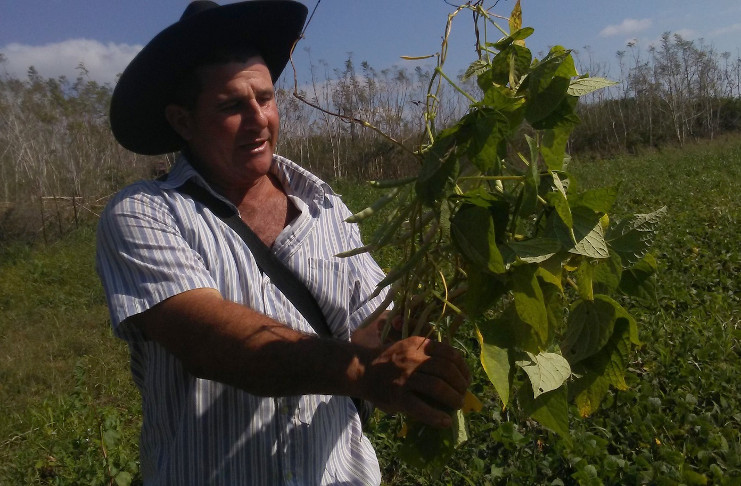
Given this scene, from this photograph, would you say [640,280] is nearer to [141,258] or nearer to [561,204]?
[561,204]

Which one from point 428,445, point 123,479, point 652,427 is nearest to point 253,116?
point 428,445

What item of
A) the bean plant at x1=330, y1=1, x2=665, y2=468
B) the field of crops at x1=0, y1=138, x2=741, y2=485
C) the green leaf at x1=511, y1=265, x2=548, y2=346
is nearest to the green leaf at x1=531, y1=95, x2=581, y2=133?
the bean plant at x1=330, y1=1, x2=665, y2=468

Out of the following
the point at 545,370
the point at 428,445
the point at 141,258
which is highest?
the point at 141,258

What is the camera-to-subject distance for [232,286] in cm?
150

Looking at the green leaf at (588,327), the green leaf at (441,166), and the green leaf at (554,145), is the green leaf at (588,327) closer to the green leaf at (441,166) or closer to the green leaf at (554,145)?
the green leaf at (554,145)

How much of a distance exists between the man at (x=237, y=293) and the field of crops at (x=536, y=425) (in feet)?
1.02

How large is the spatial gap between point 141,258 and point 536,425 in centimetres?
201

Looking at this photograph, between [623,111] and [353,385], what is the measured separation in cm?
2770

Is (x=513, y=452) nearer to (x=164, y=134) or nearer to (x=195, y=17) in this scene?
(x=164, y=134)

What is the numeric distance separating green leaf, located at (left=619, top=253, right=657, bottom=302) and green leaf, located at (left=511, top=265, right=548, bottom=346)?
312mm

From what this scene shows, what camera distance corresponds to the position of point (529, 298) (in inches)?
40.4

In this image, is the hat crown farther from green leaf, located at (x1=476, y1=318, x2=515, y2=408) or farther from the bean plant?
green leaf, located at (x1=476, y1=318, x2=515, y2=408)

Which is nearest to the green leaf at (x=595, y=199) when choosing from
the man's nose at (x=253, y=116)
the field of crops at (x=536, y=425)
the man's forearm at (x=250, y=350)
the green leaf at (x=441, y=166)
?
the green leaf at (x=441, y=166)

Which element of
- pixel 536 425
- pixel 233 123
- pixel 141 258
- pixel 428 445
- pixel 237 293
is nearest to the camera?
pixel 428 445
